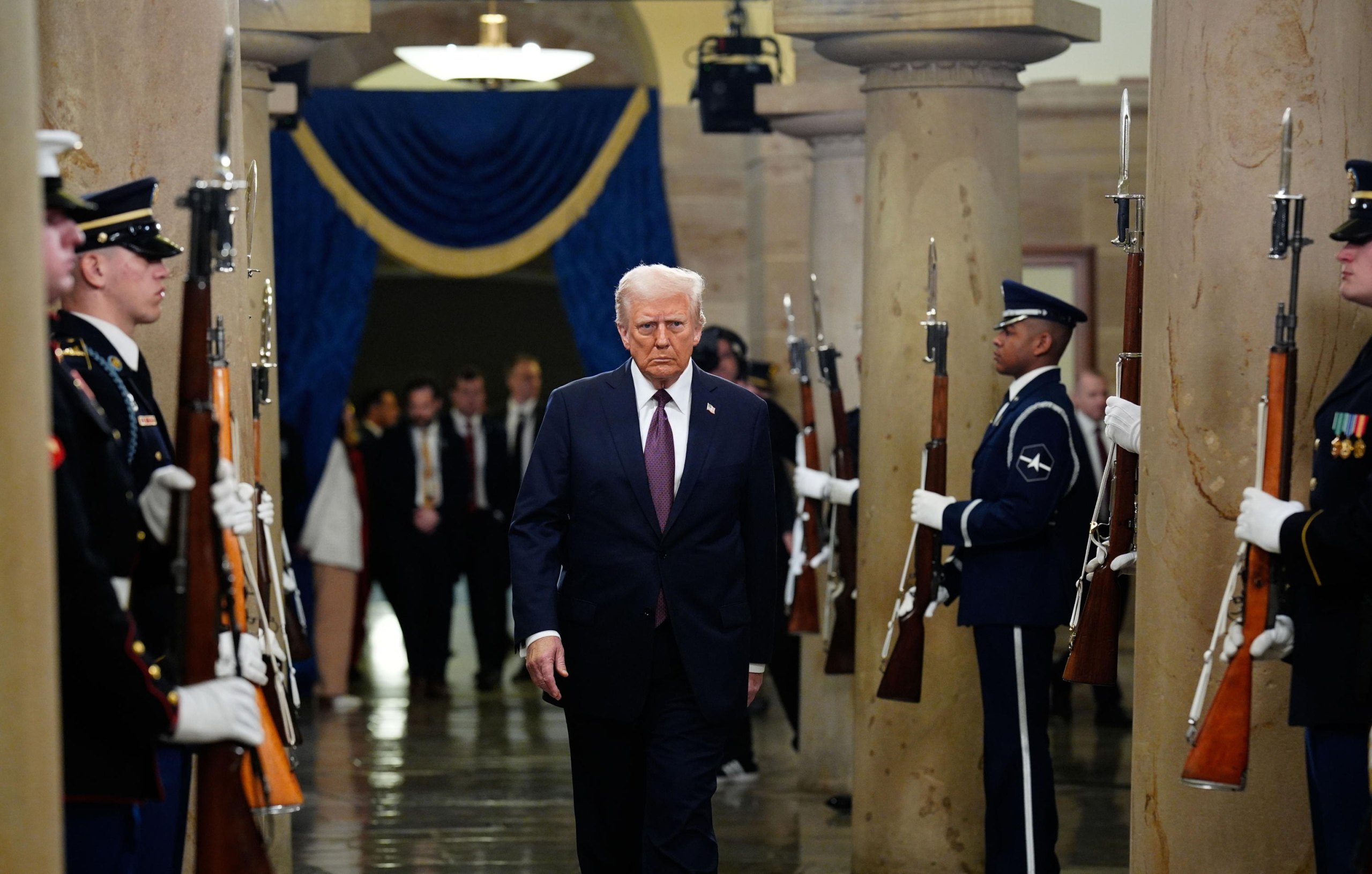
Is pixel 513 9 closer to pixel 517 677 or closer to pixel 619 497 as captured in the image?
pixel 517 677

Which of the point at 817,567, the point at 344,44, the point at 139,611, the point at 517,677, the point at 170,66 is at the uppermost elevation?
the point at 344,44

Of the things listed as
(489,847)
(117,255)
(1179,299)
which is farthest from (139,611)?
(489,847)

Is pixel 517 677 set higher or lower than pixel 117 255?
lower

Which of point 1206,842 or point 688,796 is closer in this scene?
point 1206,842

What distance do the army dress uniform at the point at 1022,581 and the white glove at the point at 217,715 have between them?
7.84 ft

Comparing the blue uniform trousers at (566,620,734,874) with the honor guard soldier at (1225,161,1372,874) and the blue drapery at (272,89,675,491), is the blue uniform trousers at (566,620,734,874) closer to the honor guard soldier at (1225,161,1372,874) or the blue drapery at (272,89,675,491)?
the honor guard soldier at (1225,161,1372,874)

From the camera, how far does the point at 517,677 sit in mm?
9844

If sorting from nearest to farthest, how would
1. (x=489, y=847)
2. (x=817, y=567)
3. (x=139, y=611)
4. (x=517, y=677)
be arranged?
(x=139, y=611)
(x=489, y=847)
(x=817, y=567)
(x=517, y=677)

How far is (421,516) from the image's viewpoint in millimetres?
9516

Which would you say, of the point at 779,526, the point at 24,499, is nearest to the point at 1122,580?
the point at 779,526

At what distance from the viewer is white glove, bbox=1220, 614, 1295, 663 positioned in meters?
3.23

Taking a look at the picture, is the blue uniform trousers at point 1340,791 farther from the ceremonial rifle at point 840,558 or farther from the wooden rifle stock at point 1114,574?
the ceremonial rifle at point 840,558

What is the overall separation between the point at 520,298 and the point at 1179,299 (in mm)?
12988

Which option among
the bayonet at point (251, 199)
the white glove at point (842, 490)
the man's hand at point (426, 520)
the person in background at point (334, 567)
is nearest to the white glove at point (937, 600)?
the white glove at point (842, 490)
